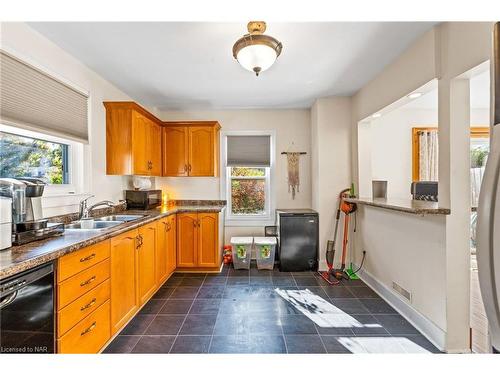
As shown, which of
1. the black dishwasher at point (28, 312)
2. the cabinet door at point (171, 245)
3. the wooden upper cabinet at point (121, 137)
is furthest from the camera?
the cabinet door at point (171, 245)

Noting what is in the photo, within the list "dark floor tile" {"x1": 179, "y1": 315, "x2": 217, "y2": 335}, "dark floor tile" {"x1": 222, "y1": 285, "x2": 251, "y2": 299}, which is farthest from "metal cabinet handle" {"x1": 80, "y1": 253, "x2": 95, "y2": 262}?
"dark floor tile" {"x1": 222, "y1": 285, "x2": 251, "y2": 299}

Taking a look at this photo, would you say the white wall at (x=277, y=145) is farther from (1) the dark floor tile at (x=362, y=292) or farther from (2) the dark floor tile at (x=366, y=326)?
(2) the dark floor tile at (x=366, y=326)

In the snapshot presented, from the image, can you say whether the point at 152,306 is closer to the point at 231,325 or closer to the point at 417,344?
the point at 231,325

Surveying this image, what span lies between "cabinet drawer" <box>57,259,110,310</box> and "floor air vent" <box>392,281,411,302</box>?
2.65 m

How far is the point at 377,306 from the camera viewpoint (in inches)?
110

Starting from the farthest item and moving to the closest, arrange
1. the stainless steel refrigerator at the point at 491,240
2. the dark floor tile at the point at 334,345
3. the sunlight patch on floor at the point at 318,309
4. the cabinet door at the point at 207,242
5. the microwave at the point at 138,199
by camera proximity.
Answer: the cabinet door at the point at 207,242
the microwave at the point at 138,199
the sunlight patch on floor at the point at 318,309
the dark floor tile at the point at 334,345
the stainless steel refrigerator at the point at 491,240

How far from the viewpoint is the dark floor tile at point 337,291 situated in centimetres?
307

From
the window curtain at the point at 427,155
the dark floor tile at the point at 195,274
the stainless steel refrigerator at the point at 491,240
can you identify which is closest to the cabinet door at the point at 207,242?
the dark floor tile at the point at 195,274

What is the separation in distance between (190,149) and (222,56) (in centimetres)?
182

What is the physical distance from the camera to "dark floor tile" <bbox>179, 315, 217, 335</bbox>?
7.61 feet

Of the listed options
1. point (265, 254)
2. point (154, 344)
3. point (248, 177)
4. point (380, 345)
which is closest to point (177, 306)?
point (154, 344)

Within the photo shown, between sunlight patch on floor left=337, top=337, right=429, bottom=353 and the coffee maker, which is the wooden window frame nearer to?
sunlight patch on floor left=337, top=337, right=429, bottom=353
